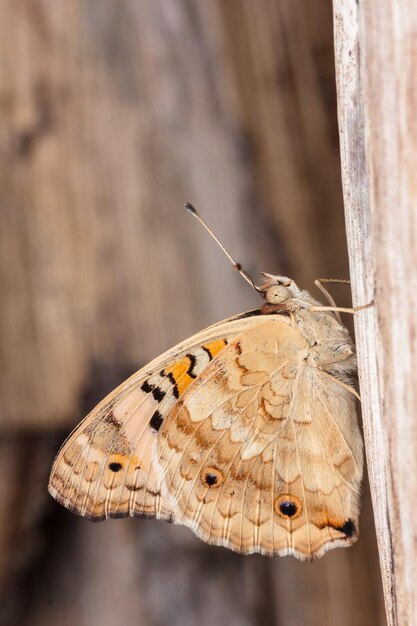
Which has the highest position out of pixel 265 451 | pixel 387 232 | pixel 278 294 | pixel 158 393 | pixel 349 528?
pixel 387 232

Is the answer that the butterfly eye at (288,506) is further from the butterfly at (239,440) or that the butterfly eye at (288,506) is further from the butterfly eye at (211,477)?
the butterfly eye at (211,477)

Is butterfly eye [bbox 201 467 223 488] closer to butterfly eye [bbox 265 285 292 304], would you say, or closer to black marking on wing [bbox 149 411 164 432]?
black marking on wing [bbox 149 411 164 432]

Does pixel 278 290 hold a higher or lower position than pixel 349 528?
higher

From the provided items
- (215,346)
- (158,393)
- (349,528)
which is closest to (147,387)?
(158,393)

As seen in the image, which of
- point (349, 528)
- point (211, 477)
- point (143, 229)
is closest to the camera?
point (349, 528)

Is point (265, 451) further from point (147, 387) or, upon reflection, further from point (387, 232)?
point (387, 232)

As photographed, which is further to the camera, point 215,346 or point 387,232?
point 215,346

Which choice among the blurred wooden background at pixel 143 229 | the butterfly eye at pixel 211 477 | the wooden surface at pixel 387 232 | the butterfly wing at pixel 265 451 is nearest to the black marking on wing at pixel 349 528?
the butterfly wing at pixel 265 451

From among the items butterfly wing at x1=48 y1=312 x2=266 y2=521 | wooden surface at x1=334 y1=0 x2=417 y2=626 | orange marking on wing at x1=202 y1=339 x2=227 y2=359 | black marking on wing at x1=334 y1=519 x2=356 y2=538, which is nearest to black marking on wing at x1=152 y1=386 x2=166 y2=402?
butterfly wing at x1=48 y1=312 x2=266 y2=521
